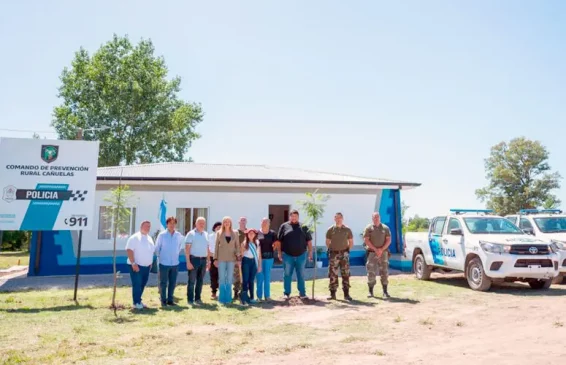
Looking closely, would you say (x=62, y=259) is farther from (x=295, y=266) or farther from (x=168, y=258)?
(x=295, y=266)

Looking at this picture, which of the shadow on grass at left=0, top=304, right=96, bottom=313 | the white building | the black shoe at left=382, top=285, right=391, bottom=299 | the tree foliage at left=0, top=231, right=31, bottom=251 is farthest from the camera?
the tree foliage at left=0, top=231, right=31, bottom=251

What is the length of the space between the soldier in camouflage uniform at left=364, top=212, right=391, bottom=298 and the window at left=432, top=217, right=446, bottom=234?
308cm

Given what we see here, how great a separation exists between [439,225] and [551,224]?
11.7ft

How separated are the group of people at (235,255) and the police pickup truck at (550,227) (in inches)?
215

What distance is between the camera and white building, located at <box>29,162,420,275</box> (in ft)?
48.9

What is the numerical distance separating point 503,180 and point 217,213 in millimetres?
38324

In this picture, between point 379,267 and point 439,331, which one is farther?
point 379,267

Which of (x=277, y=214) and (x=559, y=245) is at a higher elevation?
(x=277, y=214)

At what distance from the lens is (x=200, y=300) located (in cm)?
945

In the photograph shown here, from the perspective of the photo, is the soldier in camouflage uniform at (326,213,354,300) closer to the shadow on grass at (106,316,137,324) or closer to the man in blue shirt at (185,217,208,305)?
the man in blue shirt at (185,217,208,305)

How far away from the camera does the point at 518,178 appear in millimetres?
44531

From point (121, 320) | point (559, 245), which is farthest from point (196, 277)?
point (559, 245)

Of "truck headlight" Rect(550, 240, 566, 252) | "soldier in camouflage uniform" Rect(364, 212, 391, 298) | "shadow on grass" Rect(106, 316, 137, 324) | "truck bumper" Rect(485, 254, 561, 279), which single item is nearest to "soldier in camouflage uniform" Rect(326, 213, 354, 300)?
"soldier in camouflage uniform" Rect(364, 212, 391, 298)

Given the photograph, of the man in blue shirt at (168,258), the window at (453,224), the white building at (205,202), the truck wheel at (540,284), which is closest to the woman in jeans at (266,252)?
the man in blue shirt at (168,258)
